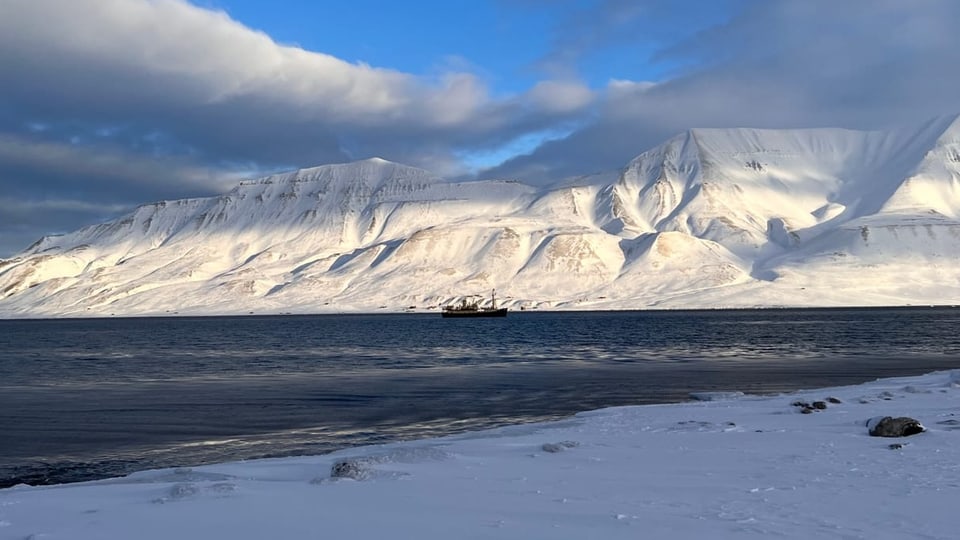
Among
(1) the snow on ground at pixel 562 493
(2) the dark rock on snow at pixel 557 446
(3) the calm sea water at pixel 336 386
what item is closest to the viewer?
(1) the snow on ground at pixel 562 493

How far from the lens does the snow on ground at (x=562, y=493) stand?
44.0 feet

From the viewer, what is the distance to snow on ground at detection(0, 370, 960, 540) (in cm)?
1341

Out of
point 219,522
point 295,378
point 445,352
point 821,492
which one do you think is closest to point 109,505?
point 219,522

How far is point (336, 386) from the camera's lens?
4938 cm

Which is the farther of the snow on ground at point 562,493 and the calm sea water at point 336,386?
the calm sea water at point 336,386

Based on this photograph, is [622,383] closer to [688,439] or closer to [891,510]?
[688,439]

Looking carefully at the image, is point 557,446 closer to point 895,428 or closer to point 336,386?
point 895,428

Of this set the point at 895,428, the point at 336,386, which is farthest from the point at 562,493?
the point at 336,386

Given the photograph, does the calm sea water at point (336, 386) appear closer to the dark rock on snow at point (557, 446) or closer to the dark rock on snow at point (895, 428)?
the dark rock on snow at point (557, 446)

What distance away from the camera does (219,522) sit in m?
14.2

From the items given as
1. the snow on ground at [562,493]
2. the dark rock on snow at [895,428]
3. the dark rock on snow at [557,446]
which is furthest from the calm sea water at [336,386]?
the dark rock on snow at [895,428]

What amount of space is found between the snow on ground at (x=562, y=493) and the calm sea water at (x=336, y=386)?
7.29 meters

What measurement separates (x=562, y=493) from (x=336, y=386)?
34584 mm

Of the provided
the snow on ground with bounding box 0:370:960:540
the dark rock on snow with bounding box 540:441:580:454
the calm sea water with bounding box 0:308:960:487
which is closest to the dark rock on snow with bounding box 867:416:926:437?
the snow on ground with bounding box 0:370:960:540
